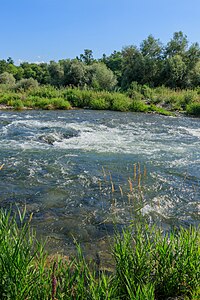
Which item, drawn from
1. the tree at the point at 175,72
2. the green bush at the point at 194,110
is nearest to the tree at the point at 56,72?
the tree at the point at 175,72

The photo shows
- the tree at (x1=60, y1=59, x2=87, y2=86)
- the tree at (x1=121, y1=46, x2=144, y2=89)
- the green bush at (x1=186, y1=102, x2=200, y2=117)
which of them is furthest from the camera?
the tree at (x1=121, y1=46, x2=144, y2=89)

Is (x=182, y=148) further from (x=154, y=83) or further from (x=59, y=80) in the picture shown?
(x=59, y=80)

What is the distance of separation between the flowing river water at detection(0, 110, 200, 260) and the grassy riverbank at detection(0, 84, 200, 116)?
346 inches

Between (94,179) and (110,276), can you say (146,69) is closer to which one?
(94,179)

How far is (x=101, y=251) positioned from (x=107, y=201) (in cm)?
175

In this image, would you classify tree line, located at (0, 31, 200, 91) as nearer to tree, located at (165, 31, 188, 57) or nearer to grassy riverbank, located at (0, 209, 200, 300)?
tree, located at (165, 31, 188, 57)

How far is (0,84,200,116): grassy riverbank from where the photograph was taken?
21.9 m

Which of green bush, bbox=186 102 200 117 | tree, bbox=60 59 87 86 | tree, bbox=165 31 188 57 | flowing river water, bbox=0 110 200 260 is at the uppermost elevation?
tree, bbox=165 31 188 57

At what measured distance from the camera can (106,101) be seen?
910 inches

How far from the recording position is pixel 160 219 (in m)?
4.88

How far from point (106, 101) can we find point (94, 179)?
17011 mm

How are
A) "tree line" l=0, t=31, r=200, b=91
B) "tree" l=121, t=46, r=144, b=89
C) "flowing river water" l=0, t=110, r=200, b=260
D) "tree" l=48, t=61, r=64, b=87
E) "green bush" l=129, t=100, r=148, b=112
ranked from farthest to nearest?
"tree" l=48, t=61, r=64, b=87 < "tree" l=121, t=46, r=144, b=89 < "tree line" l=0, t=31, r=200, b=91 < "green bush" l=129, t=100, r=148, b=112 < "flowing river water" l=0, t=110, r=200, b=260

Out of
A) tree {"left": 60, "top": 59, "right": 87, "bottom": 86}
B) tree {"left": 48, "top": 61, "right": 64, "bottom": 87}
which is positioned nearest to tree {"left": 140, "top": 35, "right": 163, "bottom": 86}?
tree {"left": 60, "top": 59, "right": 87, "bottom": 86}

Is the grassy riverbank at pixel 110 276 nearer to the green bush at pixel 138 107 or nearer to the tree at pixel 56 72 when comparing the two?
the green bush at pixel 138 107
